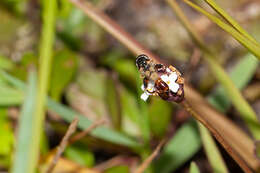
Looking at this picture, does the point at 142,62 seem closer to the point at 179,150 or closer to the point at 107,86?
the point at 179,150

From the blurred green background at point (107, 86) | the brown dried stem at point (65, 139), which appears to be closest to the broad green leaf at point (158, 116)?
the blurred green background at point (107, 86)

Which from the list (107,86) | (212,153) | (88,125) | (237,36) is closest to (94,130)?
(88,125)

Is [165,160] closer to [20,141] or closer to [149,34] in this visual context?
[20,141]

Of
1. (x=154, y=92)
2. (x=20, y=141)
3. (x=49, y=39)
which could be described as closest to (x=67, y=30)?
(x=49, y=39)

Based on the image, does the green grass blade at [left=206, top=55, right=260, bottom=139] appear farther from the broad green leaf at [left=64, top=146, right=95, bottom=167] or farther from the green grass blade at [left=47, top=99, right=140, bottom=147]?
the broad green leaf at [left=64, top=146, right=95, bottom=167]

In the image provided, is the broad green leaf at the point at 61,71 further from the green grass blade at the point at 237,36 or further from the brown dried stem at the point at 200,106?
the green grass blade at the point at 237,36

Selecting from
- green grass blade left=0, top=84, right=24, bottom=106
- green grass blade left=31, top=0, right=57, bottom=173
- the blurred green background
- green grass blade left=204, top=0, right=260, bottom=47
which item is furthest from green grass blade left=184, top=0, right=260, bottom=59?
green grass blade left=0, top=84, right=24, bottom=106
